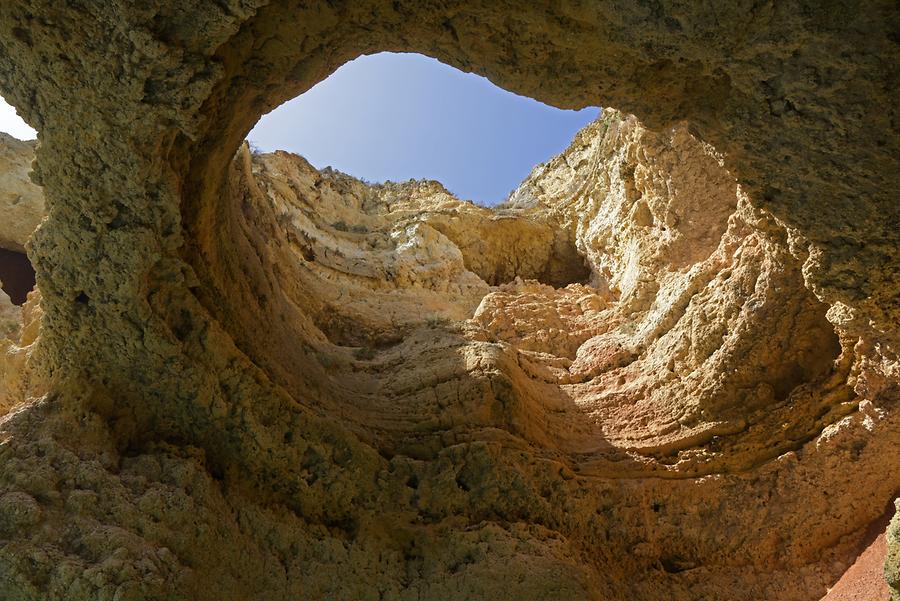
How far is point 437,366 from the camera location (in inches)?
253

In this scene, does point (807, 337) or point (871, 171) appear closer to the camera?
point (871, 171)

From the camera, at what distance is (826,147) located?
12.3ft

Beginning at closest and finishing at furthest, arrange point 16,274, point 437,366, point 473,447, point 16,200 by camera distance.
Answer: point 473,447 → point 437,366 → point 16,200 → point 16,274

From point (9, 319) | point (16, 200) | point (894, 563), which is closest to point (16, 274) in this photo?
point (16, 200)

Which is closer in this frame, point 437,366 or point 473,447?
point 473,447

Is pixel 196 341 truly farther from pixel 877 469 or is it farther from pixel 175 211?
pixel 877 469

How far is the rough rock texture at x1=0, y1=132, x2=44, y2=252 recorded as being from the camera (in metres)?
9.18

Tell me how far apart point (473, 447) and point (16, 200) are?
797 cm

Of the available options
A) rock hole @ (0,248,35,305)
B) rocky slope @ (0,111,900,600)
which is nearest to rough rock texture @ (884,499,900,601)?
rocky slope @ (0,111,900,600)

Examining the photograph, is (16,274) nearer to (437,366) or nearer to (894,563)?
(437,366)

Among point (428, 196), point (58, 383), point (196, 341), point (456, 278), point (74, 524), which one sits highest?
point (428, 196)

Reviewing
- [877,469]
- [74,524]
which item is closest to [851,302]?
[877,469]

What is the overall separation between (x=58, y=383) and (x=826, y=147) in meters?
5.21

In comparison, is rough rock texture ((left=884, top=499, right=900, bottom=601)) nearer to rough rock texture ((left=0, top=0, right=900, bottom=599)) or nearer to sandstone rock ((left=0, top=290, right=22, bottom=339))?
rough rock texture ((left=0, top=0, right=900, bottom=599))
